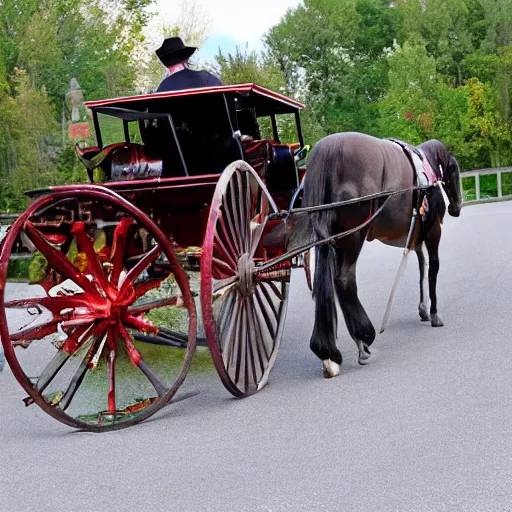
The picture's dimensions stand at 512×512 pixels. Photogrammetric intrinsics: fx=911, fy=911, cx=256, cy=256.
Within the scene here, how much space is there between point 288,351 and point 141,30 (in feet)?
96.0

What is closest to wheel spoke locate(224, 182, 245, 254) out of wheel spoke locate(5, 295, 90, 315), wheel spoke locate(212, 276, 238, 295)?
wheel spoke locate(212, 276, 238, 295)

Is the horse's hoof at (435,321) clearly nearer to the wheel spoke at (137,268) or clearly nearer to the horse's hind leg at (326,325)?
the horse's hind leg at (326,325)

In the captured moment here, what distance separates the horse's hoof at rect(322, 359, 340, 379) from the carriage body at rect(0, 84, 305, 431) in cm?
42

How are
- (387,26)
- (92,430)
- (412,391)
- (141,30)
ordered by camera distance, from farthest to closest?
(387,26)
(141,30)
(412,391)
(92,430)

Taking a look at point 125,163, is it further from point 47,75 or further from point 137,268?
point 47,75

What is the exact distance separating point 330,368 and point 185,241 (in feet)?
4.81

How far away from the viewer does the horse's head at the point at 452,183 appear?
9.78 metres

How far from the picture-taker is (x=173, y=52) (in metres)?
7.24

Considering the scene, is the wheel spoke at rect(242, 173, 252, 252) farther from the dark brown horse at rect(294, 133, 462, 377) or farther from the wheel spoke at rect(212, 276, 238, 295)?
the dark brown horse at rect(294, 133, 462, 377)

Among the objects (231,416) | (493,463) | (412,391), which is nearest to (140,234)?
(231,416)

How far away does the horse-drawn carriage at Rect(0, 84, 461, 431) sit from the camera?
5.61 metres

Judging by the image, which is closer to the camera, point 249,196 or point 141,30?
A: point 249,196

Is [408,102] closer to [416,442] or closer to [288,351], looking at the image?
[288,351]

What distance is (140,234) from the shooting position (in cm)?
681
